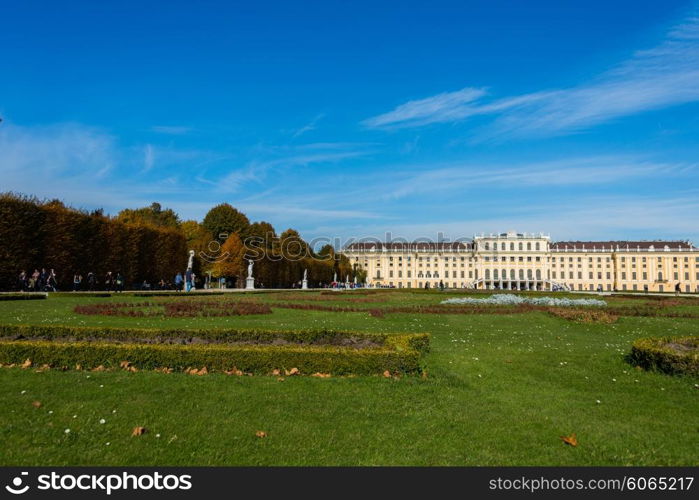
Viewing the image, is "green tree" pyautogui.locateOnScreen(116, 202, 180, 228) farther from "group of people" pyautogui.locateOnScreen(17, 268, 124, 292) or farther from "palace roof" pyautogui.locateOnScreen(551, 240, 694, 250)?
"palace roof" pyautogui.locateOnScreen(551, 240, 694, 250)

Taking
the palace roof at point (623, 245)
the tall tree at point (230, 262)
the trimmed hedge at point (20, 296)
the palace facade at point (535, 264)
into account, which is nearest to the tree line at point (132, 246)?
the tall tree at point (230, 262)

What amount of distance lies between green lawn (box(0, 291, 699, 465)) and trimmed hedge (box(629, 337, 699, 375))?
19cm

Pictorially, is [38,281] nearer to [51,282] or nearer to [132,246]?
[51,282]

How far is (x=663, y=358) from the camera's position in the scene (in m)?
7.39

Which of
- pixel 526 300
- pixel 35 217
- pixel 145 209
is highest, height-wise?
pixel 145 209

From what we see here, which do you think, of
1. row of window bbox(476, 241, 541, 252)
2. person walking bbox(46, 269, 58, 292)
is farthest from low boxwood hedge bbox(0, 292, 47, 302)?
row of window bbox(476, 241, 541, 252)

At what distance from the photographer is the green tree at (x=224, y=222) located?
187 feet

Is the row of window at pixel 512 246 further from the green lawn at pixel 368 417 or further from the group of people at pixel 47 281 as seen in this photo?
the green lawn at pixel 368 417

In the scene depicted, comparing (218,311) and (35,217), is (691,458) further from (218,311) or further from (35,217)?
(35,217)

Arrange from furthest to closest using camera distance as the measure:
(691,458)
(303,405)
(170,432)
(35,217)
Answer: (35,217)
(303,405)
(170,432)
(691,458)

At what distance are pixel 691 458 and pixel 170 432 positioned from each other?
180 inches

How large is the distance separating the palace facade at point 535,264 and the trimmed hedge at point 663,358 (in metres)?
94.0
